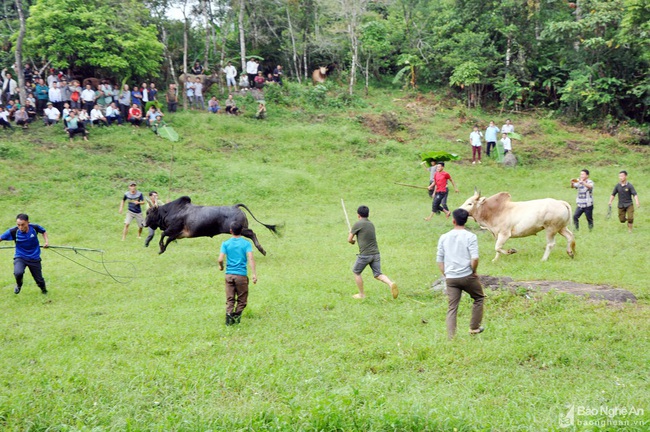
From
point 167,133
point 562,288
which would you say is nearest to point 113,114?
point 167,133

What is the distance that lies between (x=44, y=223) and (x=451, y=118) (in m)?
18.8

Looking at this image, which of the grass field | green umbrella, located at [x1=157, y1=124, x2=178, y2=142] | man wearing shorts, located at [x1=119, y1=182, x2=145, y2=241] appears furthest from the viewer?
green umbrella, located at [x1=157, y1=124, x2=178, y2=142]

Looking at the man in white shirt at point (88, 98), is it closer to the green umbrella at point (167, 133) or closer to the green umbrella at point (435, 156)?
the green umbrella at point (167, 133)

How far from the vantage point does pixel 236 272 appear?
8.76 metres

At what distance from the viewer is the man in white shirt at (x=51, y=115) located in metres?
22.3

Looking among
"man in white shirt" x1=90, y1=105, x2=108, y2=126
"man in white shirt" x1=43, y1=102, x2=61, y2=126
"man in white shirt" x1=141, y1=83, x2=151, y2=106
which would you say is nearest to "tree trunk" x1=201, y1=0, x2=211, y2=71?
"man in white shirt" x1=141, y1=83, x2=151, y2=106

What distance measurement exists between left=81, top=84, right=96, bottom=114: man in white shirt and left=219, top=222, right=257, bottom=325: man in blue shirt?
654 inches

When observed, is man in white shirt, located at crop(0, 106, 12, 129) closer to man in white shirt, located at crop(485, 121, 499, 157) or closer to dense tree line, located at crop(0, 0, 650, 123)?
dense tree line, located at crop(0, 0, 650, 123)

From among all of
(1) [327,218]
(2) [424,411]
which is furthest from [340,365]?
(1) [327,218]

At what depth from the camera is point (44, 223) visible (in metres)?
16.5

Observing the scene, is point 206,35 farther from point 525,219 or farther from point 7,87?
point 525,219

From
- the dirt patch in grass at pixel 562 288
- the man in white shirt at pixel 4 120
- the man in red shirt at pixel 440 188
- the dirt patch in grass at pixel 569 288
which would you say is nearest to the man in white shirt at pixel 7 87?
the man in white shirt at pixel 4 120

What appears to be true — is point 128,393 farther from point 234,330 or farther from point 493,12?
point 493,12

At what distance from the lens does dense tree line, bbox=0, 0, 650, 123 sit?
24.1m
